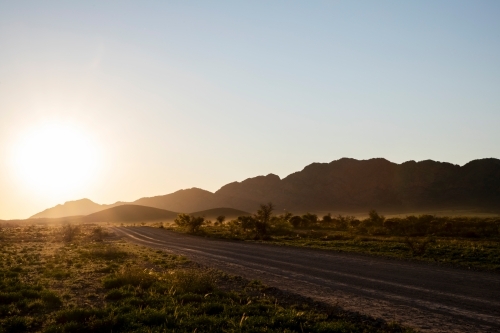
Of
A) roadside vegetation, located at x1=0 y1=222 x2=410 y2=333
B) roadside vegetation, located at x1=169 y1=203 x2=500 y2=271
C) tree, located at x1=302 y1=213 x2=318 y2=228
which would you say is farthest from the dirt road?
tree, located at x1=302 y1=213 x2=318 y2=228

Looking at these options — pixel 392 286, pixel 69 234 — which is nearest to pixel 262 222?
pixel 69 234

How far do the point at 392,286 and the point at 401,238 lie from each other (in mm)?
27763

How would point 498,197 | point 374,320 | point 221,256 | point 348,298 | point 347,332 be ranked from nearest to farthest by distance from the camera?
point 347,332
point 374,320
point 348,298
point 221,256
point 498,197

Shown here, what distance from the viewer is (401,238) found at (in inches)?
1673

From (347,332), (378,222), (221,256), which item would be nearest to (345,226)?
(378,222)

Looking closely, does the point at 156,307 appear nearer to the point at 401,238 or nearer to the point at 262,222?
the point at 401,238

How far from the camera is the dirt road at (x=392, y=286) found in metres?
11.8

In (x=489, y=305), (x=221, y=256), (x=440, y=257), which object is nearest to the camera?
(x=489, y=305)

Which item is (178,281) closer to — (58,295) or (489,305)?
(58,295)

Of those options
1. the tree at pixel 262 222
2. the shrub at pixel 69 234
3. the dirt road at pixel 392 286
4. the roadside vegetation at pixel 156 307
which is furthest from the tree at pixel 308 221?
the roadside vegetation at pixel 156 307

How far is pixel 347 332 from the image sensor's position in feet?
33.8

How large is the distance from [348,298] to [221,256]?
1655 cm

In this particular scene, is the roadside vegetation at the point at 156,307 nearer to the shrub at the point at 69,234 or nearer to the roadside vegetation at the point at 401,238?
the roadside vegetation at the point at 401,238

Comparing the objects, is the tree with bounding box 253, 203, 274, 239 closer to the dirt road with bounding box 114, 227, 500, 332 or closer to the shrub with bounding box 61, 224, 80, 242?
the shrub with bounding box 61, 224, 80, 242
